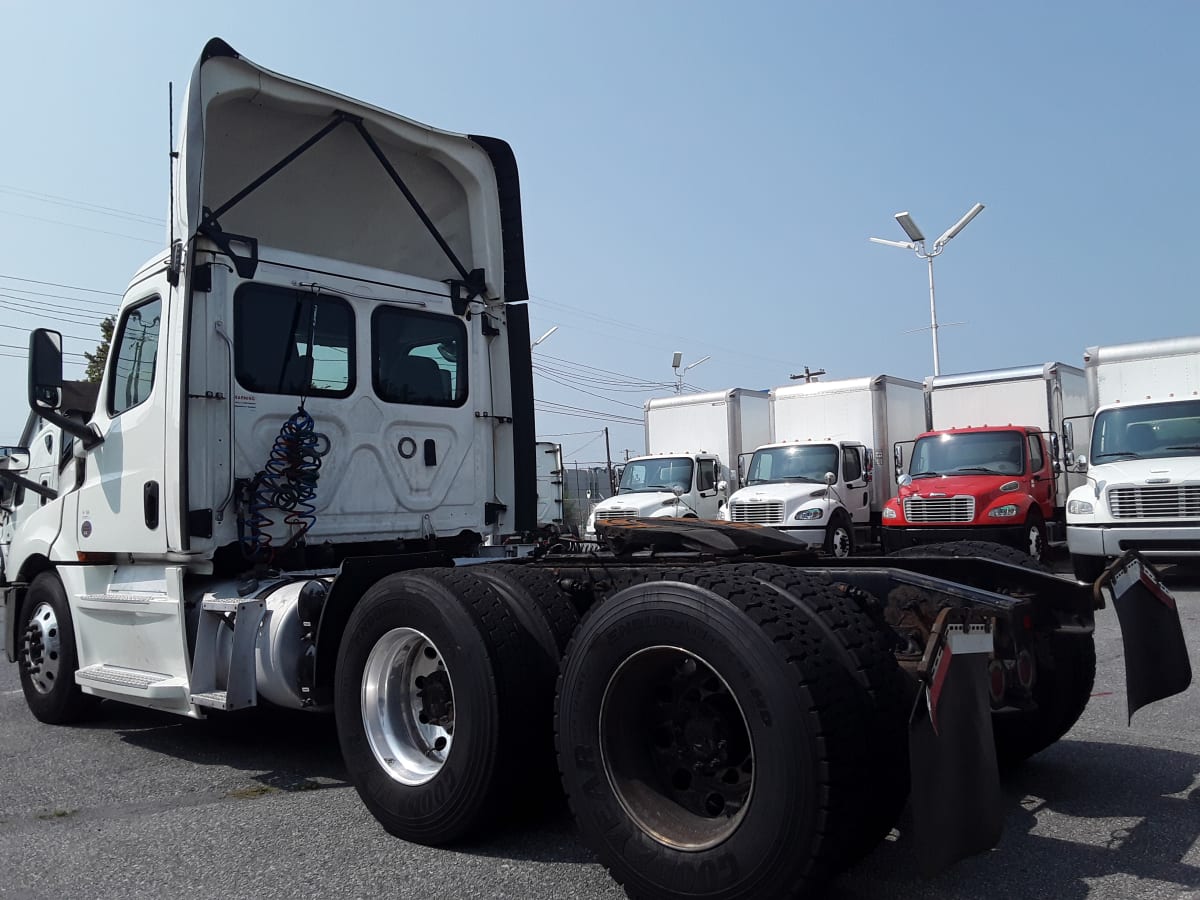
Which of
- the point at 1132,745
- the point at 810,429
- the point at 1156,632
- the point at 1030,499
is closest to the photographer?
the point at 1156,632

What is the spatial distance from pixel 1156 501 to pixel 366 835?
36.6ft

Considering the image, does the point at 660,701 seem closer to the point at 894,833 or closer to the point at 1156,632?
the point at 894,833

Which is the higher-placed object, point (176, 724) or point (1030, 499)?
point (1030, 499)

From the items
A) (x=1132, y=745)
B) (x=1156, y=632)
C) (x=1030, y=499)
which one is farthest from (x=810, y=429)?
(x=1156, y=632)

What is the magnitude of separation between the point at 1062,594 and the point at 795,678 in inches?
57.4

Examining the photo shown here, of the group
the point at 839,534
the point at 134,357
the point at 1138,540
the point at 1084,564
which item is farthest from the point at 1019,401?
the point at 134,357

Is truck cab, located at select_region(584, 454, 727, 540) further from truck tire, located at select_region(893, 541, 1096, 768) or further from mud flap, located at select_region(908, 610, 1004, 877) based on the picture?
mud flap, located at select_region(908, 610, 1004, 877)

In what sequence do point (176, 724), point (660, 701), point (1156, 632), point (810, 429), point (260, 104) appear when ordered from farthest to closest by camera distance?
point (810, 429)
point (176, 724)
point (260, 104)
point (1156, 632)
point (660, 701)

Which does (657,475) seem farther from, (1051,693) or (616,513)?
(1051,693)

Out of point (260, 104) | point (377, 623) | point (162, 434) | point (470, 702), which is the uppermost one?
point (260, 104)

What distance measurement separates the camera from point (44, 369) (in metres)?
5.86

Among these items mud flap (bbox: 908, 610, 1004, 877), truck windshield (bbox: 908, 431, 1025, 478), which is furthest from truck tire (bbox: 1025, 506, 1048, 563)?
mud flap (bbox: 908, 610, 1004, 877)

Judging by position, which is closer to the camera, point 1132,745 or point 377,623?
point 377,623

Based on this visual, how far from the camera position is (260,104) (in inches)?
232
